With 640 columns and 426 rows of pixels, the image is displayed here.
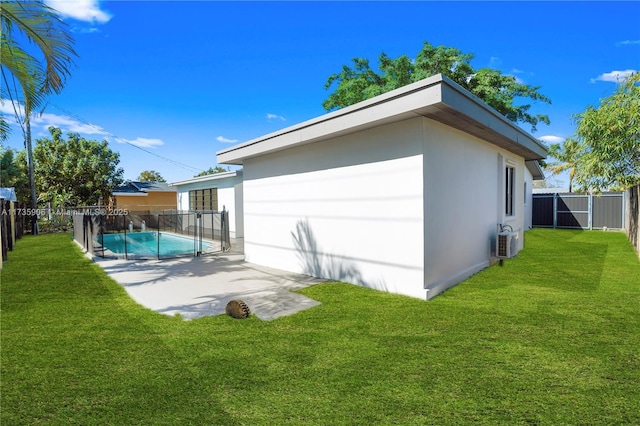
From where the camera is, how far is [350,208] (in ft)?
21.1

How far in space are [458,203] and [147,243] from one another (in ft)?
52.7

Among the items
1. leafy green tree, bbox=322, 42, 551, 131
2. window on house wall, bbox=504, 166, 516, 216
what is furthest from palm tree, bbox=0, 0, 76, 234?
leafy green tree, bbox=322, 42, 551, 131

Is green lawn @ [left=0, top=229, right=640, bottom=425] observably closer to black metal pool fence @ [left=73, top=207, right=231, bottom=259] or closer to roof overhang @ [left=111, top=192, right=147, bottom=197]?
black metal pool fence @ [left=73, top=207, right=231, bottom=259]

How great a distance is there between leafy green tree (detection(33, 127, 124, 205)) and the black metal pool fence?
386 centimetres

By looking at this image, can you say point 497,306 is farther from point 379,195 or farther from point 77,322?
point 77,322

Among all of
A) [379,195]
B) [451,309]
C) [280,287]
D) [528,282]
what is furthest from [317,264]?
[528,282]

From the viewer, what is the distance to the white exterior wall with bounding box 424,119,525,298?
18.0ft

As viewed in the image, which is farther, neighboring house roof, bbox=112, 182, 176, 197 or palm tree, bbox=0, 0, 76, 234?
neighboring house roof, bbox=112, 182, 176, 197

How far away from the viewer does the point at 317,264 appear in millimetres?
7223

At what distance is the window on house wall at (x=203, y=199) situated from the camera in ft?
57.0

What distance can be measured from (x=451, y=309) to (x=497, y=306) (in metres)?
0.73

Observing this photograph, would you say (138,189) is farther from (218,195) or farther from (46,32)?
(46,32)

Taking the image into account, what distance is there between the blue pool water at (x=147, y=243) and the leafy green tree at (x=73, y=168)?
357 inches

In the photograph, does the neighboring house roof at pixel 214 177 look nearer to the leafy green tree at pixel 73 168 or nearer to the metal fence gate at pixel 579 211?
the leafy green tree at pixel 73 168
